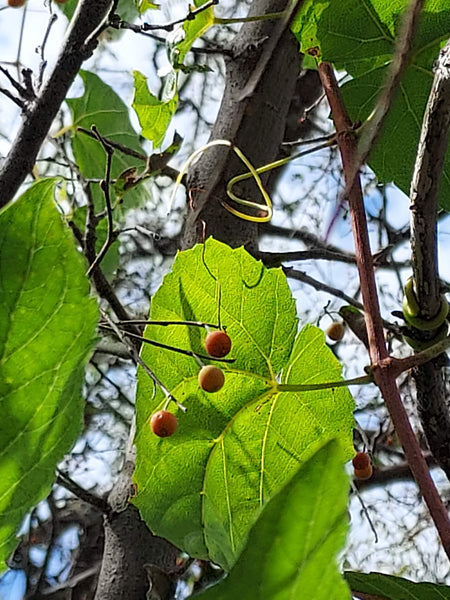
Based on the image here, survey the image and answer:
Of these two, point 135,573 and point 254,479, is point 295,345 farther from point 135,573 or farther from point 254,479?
point 135,573

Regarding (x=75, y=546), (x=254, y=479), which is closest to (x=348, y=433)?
(x=254, y=479)

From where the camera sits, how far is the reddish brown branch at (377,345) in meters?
0.24

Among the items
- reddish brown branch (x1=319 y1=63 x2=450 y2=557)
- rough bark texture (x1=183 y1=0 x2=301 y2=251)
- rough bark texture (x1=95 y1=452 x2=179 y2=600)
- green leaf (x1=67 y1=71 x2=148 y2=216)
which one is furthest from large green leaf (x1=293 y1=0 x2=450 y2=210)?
green leaf (x1=67 y1=71 x2=148 y2=216)

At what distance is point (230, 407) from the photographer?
351 millimetres

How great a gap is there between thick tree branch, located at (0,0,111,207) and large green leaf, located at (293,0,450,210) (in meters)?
0.12

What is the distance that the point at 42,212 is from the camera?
0.41 feet

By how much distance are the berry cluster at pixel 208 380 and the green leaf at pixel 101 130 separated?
0.50 meters

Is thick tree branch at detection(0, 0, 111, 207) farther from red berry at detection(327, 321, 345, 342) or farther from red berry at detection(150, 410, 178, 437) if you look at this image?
red berry at detection(327, 321, 345, 342)

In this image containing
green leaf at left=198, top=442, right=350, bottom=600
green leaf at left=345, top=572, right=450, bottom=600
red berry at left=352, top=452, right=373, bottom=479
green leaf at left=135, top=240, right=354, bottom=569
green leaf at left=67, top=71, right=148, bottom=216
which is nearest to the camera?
green leaf at left=198, top=442, right=350, bottom=600

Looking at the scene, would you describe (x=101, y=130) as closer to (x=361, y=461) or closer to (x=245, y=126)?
(x=245, y=126)

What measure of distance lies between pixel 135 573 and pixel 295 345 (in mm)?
216

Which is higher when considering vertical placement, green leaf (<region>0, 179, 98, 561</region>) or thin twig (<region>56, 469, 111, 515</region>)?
thin twig (<region>56, 469, 111, 515</region>)

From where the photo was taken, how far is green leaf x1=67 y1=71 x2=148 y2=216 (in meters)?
0.83

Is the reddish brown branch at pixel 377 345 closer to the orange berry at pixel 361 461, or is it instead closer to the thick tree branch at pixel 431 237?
the thick tree branch at pixel 431 237
